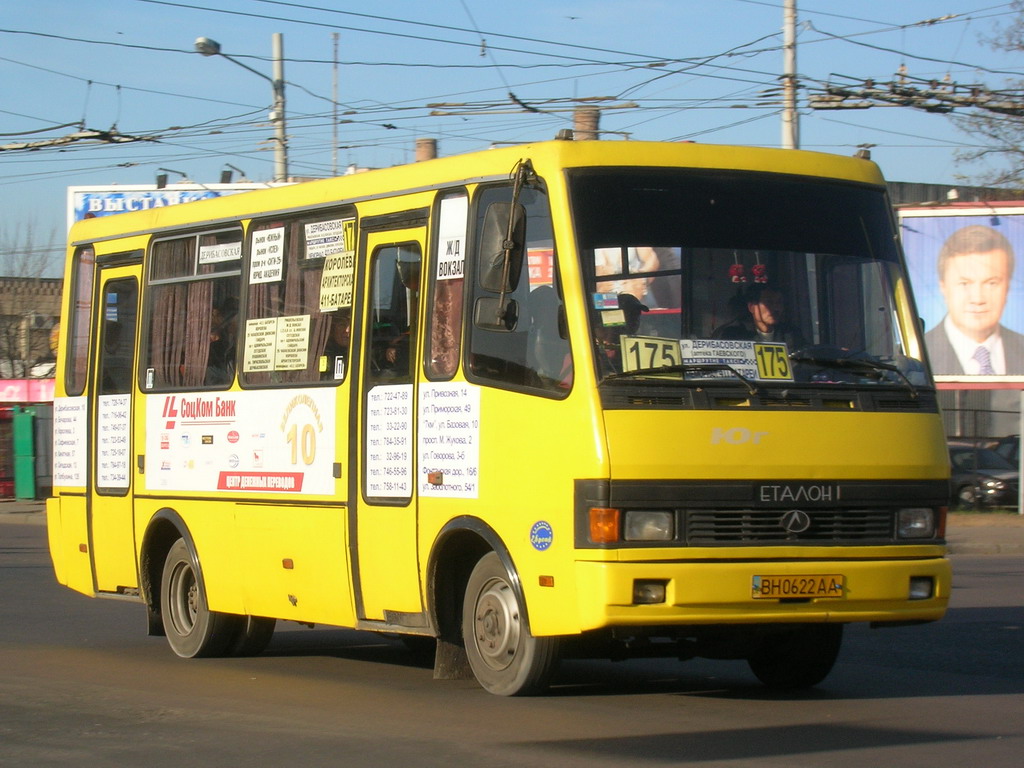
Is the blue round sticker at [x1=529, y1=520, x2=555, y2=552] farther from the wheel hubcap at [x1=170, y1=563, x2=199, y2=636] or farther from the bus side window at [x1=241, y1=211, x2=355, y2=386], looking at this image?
the wheel hubcap at [x1=170, y1=563, x2=199, y2=636]

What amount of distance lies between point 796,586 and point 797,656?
1.59 metres

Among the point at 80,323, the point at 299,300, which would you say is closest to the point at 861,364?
the point at 299,300

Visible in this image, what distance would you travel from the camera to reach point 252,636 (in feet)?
39.1

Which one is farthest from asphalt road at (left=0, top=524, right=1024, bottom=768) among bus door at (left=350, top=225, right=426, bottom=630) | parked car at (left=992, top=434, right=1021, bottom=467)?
parked car at (left=992, top=434, right=1021, bottom=467)

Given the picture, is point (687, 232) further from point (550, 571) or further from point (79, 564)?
point (79, 564)

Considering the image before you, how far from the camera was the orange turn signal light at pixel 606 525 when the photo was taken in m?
8.02

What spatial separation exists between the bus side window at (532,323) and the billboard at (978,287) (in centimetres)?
2735

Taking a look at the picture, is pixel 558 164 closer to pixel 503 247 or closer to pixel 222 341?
pixel 503 247

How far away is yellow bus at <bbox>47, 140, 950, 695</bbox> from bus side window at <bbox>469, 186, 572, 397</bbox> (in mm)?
16

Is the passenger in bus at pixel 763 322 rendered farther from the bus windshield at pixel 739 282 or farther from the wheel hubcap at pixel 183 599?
the wheel hubcap at pixel 183 599

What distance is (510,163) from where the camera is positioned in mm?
8977

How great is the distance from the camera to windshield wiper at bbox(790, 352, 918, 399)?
339 inches

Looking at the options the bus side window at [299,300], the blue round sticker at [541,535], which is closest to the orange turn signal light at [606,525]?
the blue round sticker at [541,535]

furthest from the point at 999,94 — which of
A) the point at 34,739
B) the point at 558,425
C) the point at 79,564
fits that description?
the point at 34,739
